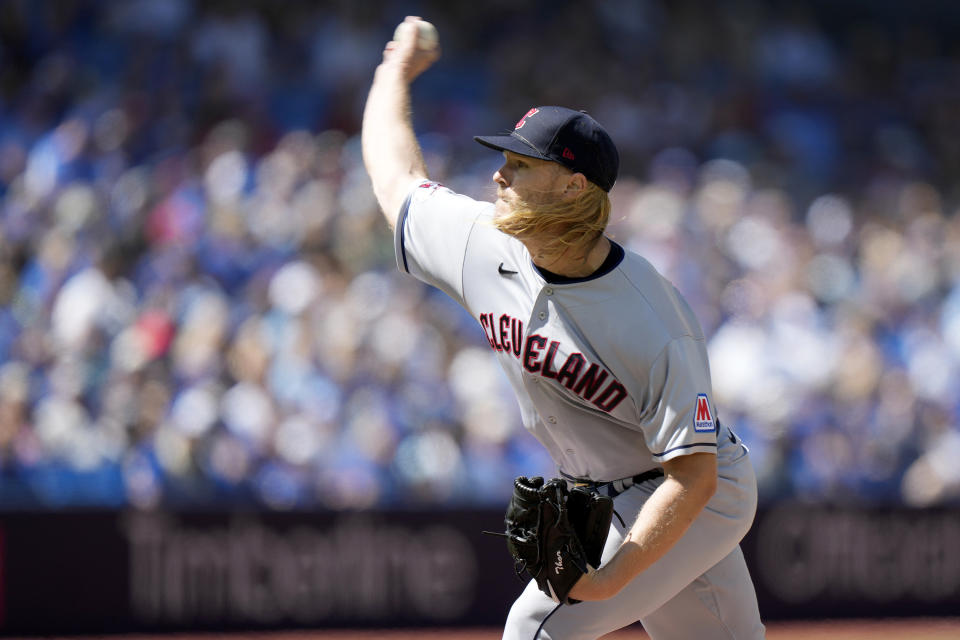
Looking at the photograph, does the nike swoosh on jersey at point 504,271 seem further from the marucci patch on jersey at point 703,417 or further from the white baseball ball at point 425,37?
the white baseball ball at point 425,37

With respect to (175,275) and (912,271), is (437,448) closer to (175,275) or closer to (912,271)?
(175,275)

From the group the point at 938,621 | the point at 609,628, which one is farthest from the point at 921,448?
the point at 609,628

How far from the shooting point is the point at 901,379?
29.8ft

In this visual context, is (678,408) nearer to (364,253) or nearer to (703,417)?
(703,417)

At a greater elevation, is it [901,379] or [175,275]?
[175,275]

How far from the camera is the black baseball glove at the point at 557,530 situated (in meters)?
2.86

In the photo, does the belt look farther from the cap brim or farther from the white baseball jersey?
the cap brim

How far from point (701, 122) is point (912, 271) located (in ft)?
7.68

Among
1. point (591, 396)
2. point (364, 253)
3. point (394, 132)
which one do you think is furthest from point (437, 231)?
point (364, 253)

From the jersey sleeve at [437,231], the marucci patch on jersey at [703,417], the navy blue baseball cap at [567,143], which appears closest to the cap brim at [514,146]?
the navy blue baseball cap at [567,143]

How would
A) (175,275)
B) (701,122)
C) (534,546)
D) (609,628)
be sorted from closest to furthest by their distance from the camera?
(534,546) → (609,628) → (175,275) → (701,122)

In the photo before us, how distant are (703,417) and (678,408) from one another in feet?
0.23

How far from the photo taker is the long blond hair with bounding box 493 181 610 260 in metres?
2.94

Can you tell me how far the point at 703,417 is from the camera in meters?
2.88
